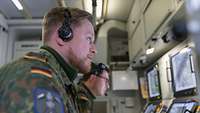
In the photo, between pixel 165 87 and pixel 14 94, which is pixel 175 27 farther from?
pixel 14 94

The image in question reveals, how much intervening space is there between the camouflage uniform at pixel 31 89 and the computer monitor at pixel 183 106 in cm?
146

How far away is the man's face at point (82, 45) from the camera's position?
1003 millimetres

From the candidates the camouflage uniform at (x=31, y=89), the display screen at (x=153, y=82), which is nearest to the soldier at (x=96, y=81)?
the camouflage uniform at (x=31, y=89)

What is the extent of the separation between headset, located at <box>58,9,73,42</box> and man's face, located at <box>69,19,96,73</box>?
0.10 ft

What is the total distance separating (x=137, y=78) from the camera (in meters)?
4.17

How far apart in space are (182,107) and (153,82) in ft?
3.66

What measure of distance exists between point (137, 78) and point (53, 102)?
3.59m

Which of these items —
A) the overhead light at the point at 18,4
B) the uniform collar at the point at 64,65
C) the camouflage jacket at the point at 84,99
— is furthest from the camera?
the overhead light at the point at 18,4

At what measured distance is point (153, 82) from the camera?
327 cm

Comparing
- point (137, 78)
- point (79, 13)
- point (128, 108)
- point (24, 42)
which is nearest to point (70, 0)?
point (24, 42)

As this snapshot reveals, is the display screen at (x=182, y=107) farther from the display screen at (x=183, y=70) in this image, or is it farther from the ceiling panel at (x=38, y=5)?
the ceiling panel at (x=38, y=5)

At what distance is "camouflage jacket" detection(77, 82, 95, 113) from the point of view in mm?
1415

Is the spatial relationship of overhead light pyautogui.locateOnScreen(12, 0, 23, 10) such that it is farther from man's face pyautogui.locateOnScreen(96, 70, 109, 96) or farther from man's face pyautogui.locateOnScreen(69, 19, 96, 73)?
man's face pyautogui.locateOnScreen(69, 19, 96, 73)

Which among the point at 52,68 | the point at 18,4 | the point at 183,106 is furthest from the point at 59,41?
the point at 18,4
